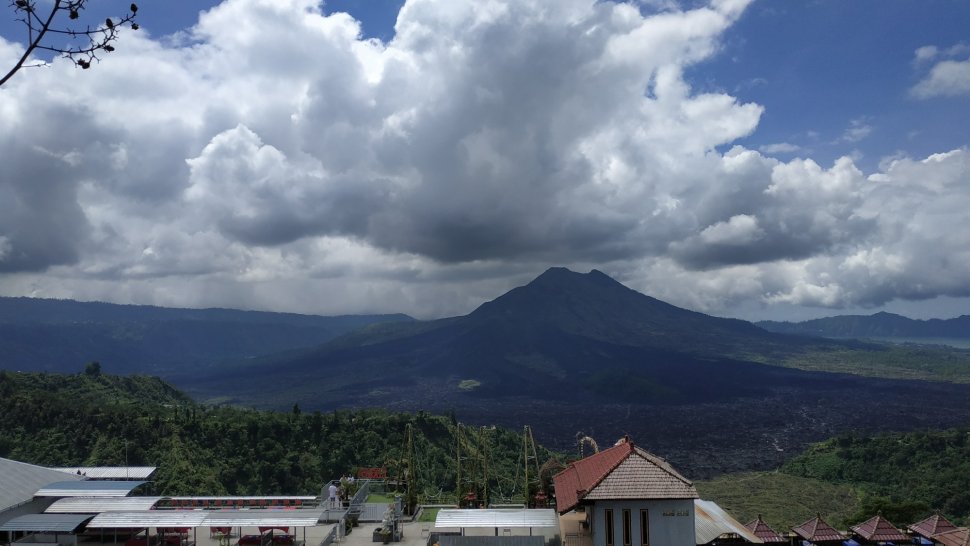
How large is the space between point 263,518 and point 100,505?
29.0 feet

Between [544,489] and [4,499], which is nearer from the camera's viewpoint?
[4,499]

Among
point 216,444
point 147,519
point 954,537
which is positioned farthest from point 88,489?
point 954,537

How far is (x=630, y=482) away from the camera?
25.3 meters

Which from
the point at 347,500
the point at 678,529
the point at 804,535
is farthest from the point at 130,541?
the point at 804,535

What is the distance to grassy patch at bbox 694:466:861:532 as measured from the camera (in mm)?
72562

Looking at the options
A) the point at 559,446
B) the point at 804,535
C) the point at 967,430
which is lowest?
the point at 559,446

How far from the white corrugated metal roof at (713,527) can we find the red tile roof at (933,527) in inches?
237

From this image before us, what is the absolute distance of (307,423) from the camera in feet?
249

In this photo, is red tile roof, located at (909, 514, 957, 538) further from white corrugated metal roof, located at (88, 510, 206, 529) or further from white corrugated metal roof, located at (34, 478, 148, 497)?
white corrugated metal roof, located at (34, 478, 148, 497)

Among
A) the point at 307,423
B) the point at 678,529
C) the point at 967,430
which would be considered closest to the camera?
the point at 678,529

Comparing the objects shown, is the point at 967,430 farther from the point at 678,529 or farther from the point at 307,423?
the point at 678,529

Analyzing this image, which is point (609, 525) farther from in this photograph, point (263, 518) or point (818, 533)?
point (263, 518)

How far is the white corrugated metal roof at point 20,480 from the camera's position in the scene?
1231 inches

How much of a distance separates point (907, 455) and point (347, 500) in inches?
3617
